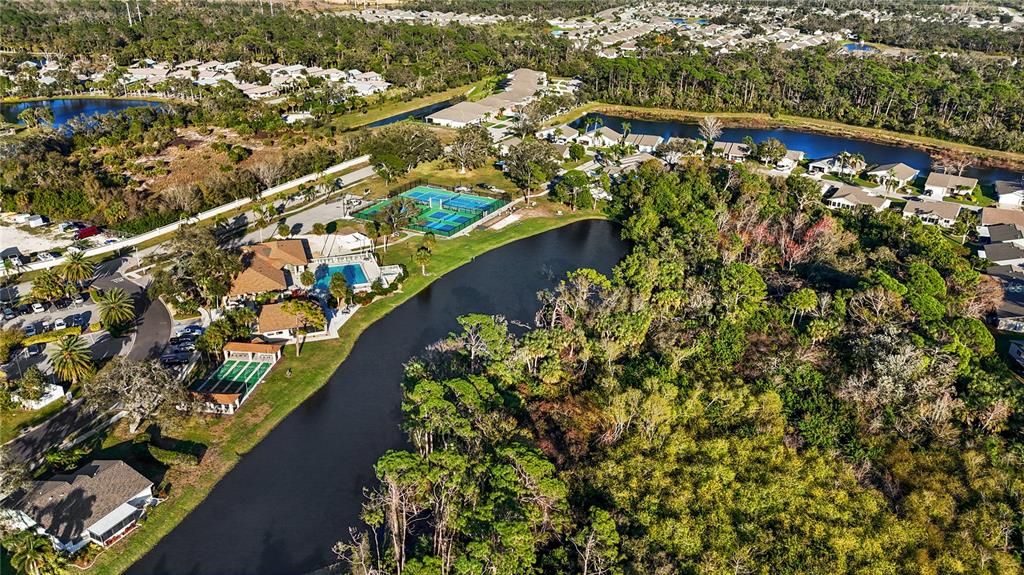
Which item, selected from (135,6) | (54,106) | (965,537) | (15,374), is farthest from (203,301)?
(135,6)

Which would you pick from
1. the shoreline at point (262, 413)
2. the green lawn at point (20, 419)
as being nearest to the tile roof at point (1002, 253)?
the shoreline at point (262, 413)

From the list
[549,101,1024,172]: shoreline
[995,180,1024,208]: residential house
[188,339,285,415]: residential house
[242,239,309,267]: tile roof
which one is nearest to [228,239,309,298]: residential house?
[242,239,309,267]: tile roof

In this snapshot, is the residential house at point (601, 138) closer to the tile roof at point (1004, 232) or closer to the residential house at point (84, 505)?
the tile roof at point (1004, 232)

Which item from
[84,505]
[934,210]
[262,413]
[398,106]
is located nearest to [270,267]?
→ [262,413]

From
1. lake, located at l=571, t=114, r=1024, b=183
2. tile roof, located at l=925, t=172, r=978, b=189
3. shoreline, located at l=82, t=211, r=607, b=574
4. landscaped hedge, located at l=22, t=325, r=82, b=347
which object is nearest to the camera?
shoreline, located at l=82, t=211, r=607, b=574

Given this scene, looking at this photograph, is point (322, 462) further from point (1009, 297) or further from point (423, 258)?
point (1009, 297)

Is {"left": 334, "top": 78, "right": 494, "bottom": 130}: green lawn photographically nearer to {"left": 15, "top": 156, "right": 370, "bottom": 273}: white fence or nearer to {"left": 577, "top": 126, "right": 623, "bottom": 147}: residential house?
{"left": 15, "top": 156, "right": 370, "bottom": 273}: white fence
